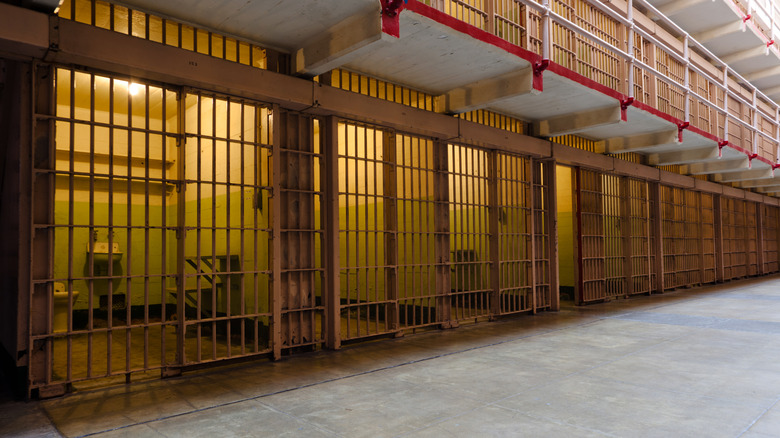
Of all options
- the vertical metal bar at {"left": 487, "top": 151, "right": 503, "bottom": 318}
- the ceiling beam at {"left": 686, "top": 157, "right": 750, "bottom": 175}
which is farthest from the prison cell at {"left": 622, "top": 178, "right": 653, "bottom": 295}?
the vertical metal bar at {"left": 487, "top": 151, "right": 503, "bottom": 318}

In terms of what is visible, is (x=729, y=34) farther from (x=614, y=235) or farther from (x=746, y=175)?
(x=614, y=235)

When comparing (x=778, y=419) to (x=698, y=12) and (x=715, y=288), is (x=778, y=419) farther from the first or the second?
(x=715, y=288)

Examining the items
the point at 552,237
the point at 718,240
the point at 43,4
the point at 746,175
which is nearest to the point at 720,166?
the point at 746,175

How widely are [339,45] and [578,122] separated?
616cm

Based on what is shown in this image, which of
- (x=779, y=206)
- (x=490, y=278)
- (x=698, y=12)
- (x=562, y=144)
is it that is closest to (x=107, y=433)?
(x=490, y=278)

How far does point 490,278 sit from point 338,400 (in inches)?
244

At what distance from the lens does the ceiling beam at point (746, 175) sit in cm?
1673

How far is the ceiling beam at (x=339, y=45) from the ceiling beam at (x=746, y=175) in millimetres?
17054

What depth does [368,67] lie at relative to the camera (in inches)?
294

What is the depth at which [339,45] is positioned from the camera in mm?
5926

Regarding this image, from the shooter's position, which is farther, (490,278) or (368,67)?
(490,278)

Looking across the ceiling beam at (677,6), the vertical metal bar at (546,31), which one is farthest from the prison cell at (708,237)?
the vertical metal bar at (546,31)

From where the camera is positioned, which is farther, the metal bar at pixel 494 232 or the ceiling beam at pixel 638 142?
the ceiling beam at pixel 638 142

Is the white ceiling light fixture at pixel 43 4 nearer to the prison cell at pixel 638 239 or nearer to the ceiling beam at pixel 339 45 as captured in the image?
the ceiling beam at pixel 339 45
